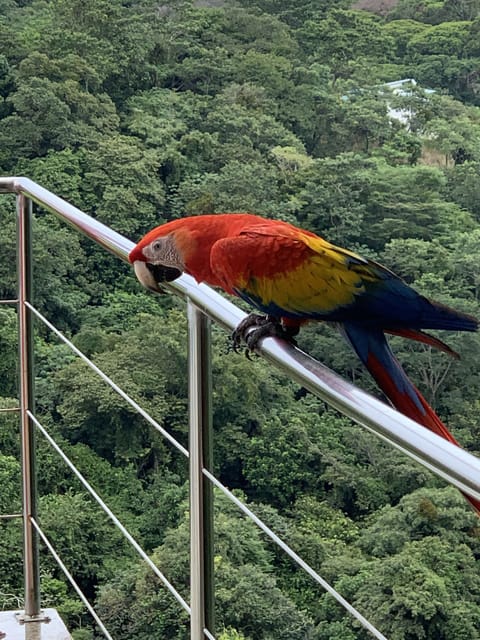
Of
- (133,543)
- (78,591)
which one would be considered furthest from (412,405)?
(78,591)

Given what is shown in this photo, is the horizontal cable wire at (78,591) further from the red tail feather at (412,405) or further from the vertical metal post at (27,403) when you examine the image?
the red tail feather at (412,405)

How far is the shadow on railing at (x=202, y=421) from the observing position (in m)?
0.39

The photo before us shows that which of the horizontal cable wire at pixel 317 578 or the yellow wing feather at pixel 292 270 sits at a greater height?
the yellow wing feather at pixel 292 270

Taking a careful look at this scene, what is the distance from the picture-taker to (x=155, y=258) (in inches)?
32.3

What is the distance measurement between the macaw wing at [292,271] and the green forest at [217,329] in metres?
5.21

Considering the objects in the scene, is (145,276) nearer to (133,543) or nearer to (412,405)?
(133,543)

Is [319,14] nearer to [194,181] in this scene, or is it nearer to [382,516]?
[194,181]

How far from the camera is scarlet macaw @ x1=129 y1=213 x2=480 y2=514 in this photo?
25.6 inches

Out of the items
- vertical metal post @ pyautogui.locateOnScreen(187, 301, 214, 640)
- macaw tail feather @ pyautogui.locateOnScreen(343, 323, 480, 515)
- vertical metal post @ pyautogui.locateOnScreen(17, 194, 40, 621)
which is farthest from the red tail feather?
vertical metal post @ pyautogui.locateOnScreen(17, 194, 40, 621)

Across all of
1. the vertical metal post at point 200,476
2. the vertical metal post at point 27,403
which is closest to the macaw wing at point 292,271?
the vertical metal post at point 200,476

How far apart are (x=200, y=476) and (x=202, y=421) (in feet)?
0.12

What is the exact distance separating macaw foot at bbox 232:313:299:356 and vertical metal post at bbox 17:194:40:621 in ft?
1.17

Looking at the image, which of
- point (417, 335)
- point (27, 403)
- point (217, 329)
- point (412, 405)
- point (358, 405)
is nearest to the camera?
point (358, 405)

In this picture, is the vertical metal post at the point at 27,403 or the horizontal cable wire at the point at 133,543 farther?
the vertical metal post at the point at 27,403
